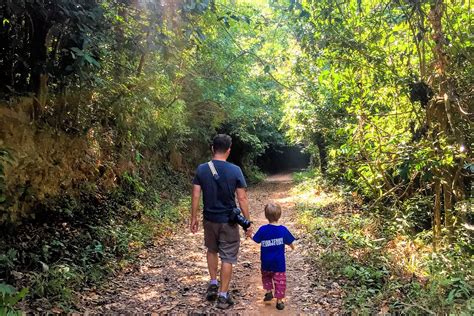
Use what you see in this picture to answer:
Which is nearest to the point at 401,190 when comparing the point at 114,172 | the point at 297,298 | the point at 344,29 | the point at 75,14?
the point at 344,29

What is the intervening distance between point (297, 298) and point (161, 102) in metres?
7.51

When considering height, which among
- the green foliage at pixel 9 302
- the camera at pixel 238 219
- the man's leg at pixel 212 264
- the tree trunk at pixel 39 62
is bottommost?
the man's leg at pixel 212 264

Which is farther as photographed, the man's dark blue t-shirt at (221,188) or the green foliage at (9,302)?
the man's dark blue t-shirt at (221,188)

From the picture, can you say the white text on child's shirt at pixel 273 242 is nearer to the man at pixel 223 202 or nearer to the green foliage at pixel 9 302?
the man at pixel 223 202

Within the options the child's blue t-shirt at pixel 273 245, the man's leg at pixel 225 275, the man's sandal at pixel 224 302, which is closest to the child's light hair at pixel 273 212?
the child's blue t-shirt at pixel 273 245

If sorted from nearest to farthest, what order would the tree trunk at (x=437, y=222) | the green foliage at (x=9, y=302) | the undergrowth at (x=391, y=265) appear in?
the green foliage at (x=9, y=302), the undergrowth at (x=391, y=265), the tree trunk at (x=437, y=222)

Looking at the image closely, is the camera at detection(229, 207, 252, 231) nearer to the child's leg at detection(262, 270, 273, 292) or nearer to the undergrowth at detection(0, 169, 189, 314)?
the child's leg at detection(262, 270, 273, 292)

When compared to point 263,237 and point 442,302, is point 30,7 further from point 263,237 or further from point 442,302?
point 442,302

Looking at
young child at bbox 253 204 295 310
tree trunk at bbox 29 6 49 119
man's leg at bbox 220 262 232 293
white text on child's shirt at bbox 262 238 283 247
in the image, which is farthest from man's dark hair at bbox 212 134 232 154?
tree trunk at bbox 29 6 49 119

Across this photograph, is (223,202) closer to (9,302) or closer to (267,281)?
Answer: (267,281)

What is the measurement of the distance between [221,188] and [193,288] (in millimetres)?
1807

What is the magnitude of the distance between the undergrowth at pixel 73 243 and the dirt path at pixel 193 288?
0.34 m

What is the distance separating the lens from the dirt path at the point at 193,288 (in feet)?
16.5

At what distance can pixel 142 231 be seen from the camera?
8688mm
